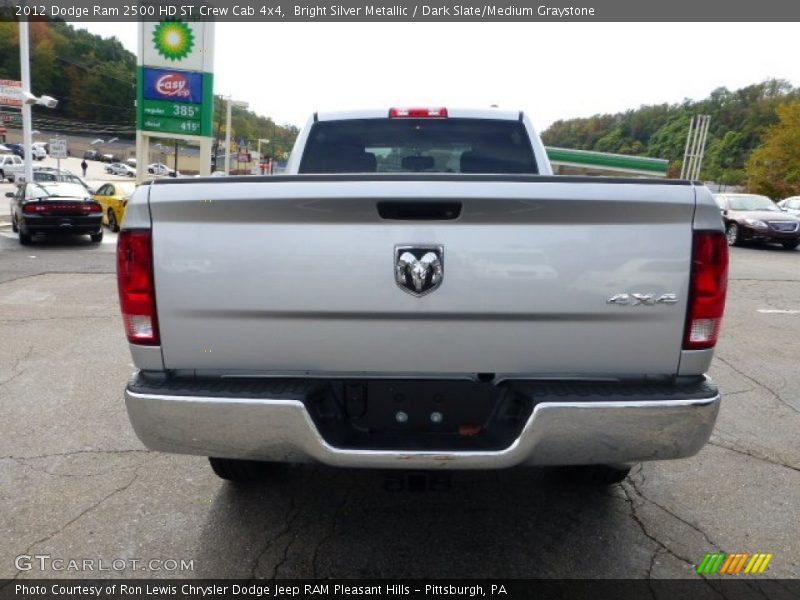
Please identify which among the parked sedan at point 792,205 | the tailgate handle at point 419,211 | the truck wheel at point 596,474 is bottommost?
the truck wheel at point 596,474

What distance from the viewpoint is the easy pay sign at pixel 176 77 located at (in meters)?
16.6

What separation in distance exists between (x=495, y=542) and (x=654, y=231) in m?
1.58

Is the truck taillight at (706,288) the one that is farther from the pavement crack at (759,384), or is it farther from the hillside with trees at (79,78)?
the hillside with trees at (79,78)

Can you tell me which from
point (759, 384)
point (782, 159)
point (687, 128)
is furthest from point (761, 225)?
point (687, 128)

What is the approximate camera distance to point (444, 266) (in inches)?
82.4

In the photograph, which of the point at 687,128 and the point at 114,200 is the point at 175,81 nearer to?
the point at 114,200

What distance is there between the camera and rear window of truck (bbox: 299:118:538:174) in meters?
3.96

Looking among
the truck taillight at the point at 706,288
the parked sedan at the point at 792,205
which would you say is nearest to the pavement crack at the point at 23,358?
the truck taillight at the point at 706,288

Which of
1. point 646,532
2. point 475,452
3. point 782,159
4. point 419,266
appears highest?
point 782,159

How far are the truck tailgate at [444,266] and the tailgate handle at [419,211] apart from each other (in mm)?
13

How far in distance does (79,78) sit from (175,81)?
101186 mm

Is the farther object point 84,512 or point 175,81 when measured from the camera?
point 175,81

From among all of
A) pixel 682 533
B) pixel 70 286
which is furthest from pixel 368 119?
pixel 70 286

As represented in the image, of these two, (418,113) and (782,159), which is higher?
(782,159)
